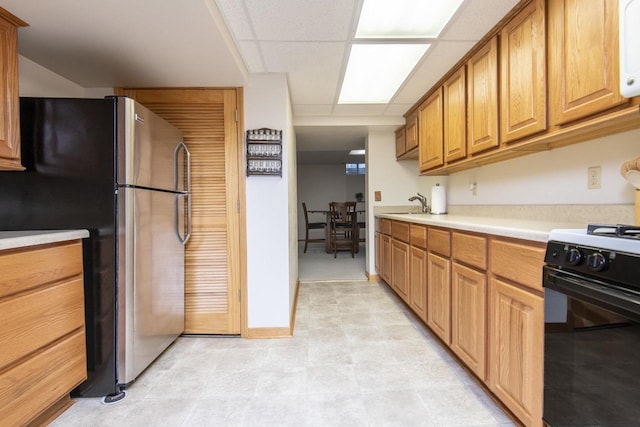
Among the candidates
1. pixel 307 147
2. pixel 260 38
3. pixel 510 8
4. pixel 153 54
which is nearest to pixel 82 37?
pixel 153 54

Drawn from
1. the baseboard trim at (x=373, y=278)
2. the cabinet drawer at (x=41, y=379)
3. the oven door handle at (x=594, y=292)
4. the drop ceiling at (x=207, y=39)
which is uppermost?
the drop ceiling at (x=207, y=39)

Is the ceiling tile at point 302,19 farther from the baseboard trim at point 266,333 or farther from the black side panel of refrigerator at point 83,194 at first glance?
the baseboard trim at point 266,333

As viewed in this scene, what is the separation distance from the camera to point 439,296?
207cm

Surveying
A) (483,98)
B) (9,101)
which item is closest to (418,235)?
(483,98)

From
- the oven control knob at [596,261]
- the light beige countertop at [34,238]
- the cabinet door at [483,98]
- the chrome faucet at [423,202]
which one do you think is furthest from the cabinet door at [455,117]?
the light beige countertop at [34,238]

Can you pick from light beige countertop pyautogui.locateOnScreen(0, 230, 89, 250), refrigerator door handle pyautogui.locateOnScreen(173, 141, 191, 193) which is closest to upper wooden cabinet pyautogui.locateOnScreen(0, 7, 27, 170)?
light beige countertop pyautogui.locateOnScreen(0, 230, 89, 250)

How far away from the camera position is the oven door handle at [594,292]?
2.77 ft

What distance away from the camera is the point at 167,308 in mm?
2080

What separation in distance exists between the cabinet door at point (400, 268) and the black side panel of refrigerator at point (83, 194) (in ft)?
7.06

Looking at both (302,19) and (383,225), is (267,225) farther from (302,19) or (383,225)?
(383,225)

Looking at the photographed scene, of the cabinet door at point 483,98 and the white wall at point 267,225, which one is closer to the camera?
the cabinet door at point 483,98

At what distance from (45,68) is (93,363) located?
186 cm

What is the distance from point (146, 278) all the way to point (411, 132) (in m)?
2.83

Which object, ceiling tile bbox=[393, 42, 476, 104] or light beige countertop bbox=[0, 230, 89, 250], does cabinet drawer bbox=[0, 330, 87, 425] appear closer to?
light beige countertop bbox=[0, 230, 89, 250]
